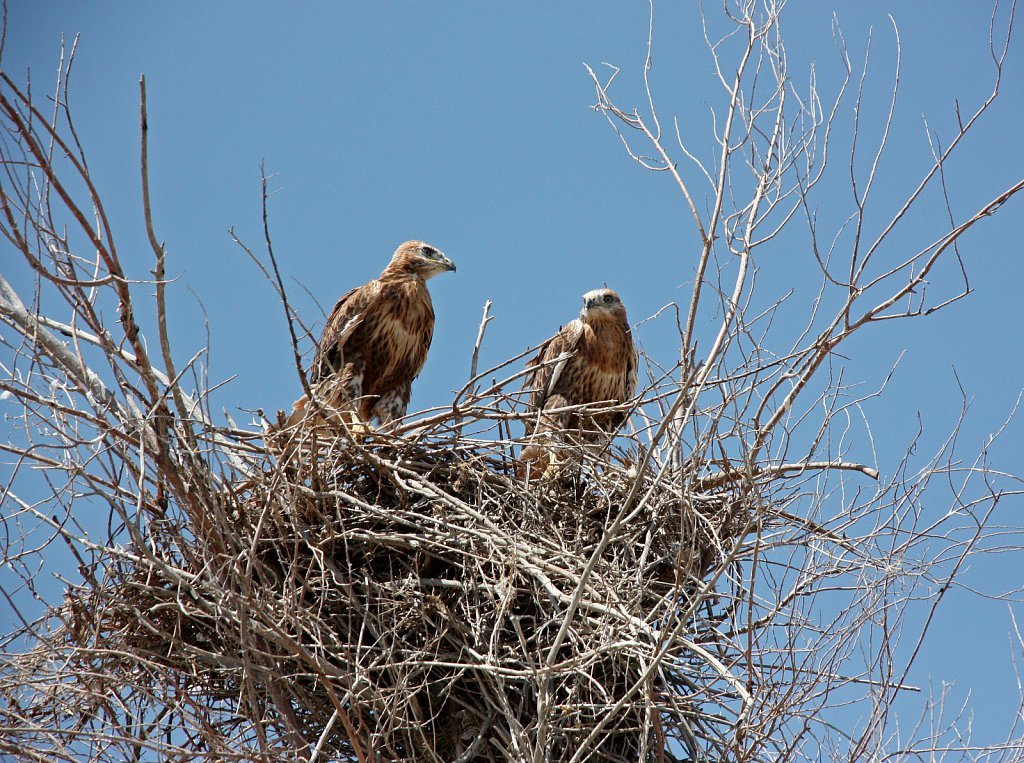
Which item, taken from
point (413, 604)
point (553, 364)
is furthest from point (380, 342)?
point (413, 604)

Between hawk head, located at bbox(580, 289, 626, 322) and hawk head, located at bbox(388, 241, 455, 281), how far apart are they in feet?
3.08

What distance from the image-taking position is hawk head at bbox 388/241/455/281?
6961 millimetres

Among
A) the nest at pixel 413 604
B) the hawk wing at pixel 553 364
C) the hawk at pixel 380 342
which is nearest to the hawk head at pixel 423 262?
the hawk at pixel 380 342

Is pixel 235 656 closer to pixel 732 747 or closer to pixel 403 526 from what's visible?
pixel 403 526

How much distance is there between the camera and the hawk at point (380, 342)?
665 centimetres

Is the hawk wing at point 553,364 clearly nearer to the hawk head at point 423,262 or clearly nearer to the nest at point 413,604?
the hawk head at point 423,262

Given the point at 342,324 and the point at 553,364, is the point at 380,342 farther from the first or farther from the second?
the point at 553,364

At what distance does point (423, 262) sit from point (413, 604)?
2873 mm

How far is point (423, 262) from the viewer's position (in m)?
6.96

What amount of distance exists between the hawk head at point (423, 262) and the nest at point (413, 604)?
1.94 metres

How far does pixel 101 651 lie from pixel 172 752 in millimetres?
501

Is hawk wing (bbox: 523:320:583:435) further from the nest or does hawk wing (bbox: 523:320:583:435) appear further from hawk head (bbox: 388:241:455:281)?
the nest

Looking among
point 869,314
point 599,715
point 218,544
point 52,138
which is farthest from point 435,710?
point 52,138

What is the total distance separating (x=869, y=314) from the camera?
13.4 feet
